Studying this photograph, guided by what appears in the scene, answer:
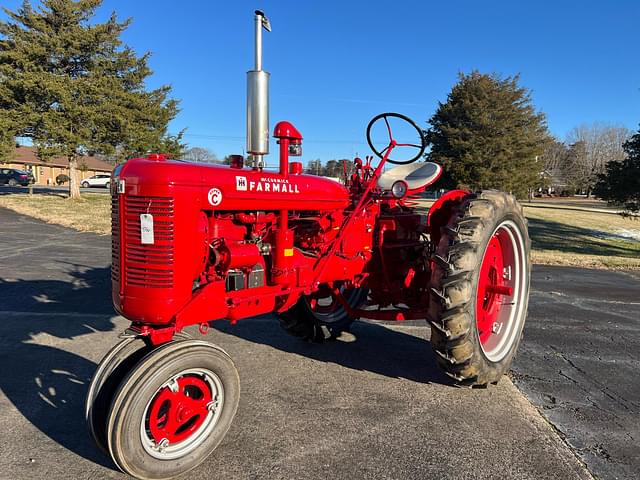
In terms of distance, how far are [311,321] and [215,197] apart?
199cm

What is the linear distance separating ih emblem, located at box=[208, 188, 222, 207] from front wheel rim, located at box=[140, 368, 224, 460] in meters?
0.93

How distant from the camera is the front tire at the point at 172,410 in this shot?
7.32 ft

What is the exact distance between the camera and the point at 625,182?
11.8 m

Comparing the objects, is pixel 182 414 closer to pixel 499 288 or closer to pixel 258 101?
pixel 258 101

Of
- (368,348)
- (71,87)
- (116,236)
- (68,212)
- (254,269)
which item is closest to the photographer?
(116,236)

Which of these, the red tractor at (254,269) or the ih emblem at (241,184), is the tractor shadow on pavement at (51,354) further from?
the ih emblem at (241,184)

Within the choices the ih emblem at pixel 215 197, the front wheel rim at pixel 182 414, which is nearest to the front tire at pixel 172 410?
the front wheel rim at pixel 182 414

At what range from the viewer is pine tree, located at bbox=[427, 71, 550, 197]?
21.8 meters

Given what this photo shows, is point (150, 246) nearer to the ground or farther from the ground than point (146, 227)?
nearer to the ground

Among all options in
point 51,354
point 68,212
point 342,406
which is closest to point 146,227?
point 342,406

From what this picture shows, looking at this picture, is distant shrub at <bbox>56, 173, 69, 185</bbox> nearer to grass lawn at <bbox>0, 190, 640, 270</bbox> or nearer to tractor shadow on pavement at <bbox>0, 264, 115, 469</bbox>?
grass lawn at <bbox>0, 190, 640, 270</bbox>

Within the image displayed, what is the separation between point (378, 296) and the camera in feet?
13.6

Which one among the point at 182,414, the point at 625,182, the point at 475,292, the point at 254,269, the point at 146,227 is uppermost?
the point at 625,182

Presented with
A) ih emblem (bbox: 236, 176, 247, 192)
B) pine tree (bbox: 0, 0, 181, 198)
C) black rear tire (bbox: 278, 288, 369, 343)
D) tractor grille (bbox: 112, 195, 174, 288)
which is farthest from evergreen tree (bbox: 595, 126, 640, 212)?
pine tree (bbox: 0, 0, 181, 198)
